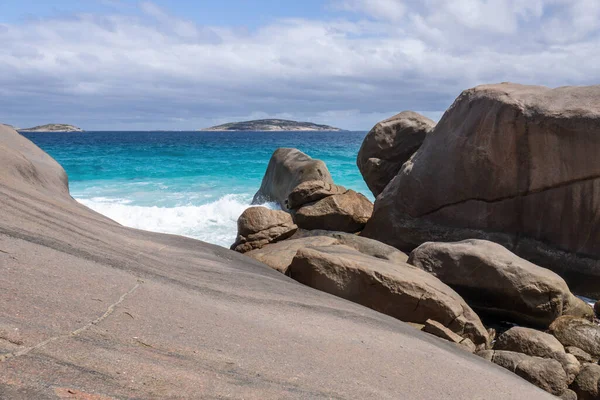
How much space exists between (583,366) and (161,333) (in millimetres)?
4465

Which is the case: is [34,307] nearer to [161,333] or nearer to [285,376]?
[161,333]

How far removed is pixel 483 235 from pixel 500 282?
215 centimetres

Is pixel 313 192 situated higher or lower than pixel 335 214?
higher

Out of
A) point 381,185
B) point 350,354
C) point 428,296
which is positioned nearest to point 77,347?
point 350,354

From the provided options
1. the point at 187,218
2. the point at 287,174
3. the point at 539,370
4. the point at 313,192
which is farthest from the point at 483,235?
the point at 187,218

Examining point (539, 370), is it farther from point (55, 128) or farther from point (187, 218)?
point (55, 128)

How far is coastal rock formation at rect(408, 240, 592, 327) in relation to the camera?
23.0 feet

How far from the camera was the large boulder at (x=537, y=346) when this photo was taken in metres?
5.64

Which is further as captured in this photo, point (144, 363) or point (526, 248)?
point (526, 248)

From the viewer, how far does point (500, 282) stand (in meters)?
7.09

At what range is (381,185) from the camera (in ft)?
41.5

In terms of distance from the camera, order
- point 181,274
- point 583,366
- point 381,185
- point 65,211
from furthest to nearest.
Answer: point 381,185 → point 583,366 → point 65,211 → point 181,274

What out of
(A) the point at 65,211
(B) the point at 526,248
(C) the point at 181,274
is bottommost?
(B) the point at 526,248

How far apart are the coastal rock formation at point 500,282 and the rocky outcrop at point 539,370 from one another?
1.60 m
